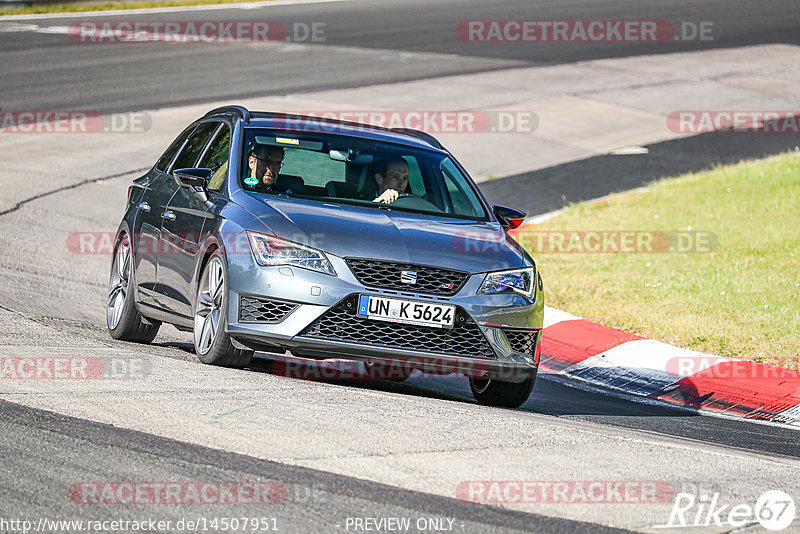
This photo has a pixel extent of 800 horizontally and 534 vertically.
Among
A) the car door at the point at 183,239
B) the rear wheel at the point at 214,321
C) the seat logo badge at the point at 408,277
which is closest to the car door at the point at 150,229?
the car door at the point at 183,239

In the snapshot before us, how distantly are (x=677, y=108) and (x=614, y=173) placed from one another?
5215 mm

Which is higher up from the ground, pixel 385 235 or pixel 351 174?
pixel 351 174

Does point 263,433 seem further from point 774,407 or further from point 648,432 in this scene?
point 774,407

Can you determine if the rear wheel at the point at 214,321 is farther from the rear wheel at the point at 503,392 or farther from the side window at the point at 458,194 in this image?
the side window at the point at 458,194

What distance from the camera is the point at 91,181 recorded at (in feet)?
53.5

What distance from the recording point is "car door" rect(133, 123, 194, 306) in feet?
27.9

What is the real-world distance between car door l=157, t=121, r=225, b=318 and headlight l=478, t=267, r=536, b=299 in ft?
5.87

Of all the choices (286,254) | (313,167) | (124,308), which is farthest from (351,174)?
(124,308)

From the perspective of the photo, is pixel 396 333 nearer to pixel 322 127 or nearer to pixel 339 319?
pixel 339 319

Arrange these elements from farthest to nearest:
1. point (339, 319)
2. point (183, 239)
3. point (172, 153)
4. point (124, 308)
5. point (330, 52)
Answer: point (330, 52) < point (172, 153) < point (124, 308) < point (183, 239) < point (339, 319)

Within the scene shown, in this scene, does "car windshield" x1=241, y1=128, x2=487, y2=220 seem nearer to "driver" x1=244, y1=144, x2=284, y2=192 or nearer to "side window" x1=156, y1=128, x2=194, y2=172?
"driver" x1=244, y1=144, x2=284, y2=192

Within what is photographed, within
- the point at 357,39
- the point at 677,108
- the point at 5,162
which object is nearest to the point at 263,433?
the point at 5,162

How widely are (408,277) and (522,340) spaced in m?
0.92

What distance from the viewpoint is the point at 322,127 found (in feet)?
28.1
